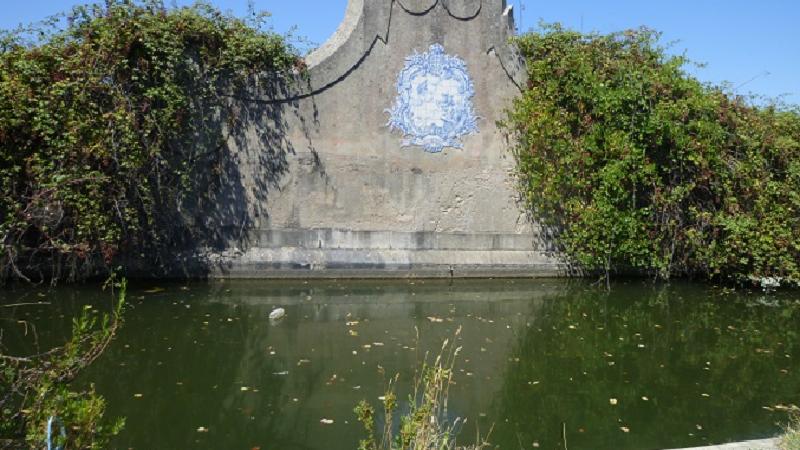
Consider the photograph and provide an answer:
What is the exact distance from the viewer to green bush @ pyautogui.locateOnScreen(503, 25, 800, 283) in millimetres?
10969

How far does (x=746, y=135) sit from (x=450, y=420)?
835 cm

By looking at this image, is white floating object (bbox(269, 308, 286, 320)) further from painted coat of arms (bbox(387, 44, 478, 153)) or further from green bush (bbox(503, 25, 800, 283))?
green bush (bbox(503, 25, 800, 283))

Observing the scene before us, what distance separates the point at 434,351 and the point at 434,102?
5.42 m

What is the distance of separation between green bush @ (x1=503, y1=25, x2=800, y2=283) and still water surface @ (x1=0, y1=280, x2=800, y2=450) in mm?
1007

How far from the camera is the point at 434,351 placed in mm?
7172

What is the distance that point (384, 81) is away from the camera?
36.7 ft

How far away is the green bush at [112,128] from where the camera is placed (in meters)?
8.72

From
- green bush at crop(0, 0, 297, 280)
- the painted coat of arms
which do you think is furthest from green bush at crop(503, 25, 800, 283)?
green bush at crop(0, 0, 297, 280)

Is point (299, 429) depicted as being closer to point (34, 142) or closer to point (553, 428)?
point (553, 428)

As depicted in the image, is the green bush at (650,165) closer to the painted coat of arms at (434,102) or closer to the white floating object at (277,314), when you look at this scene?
the painted coat of arms at (434,102)

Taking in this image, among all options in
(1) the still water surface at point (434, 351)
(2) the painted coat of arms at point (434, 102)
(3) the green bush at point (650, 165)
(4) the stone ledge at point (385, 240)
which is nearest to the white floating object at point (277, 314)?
(1) the still water surface at point (434, 351)

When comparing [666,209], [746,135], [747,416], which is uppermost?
[746,135]

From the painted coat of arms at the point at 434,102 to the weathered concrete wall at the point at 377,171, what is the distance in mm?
80

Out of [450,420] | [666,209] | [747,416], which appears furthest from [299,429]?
[666,209]
